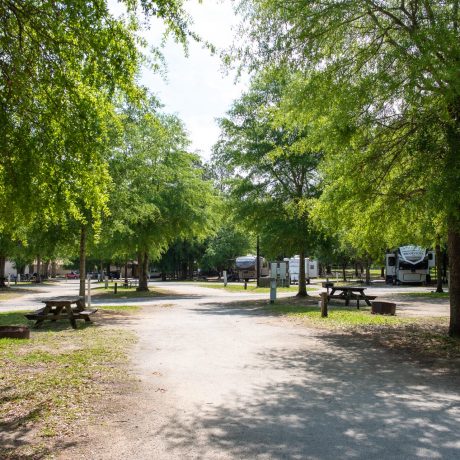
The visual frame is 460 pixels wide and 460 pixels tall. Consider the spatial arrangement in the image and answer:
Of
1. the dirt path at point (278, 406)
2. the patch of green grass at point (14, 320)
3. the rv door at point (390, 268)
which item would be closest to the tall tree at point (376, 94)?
the dirt path at point (278, 406)

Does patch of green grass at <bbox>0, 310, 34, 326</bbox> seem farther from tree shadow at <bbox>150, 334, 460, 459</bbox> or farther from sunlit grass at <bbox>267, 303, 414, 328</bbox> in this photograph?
tree shadow at <bbox>150, 334, 460, 459</bbox>

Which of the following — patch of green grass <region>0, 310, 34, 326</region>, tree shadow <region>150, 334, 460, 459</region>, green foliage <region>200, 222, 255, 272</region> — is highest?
green foliage <region>200, 222, 255, 272</region>

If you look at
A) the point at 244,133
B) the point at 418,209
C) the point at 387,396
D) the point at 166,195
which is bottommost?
the point at 387,396

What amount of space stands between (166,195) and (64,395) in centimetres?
2182

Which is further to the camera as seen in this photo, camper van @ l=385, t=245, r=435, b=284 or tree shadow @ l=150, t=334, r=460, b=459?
camper van @ l=385, t=245, r=435, b=284

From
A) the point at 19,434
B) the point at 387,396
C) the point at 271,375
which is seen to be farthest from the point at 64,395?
the point at 387,396

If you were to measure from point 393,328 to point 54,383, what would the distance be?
940 cm

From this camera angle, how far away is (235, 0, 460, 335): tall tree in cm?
881

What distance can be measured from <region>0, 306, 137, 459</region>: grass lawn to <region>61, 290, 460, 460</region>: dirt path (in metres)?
0.34

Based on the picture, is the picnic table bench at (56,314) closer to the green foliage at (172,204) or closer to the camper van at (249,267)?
the green foliage at (172,204)

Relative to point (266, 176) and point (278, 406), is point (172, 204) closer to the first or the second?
point (266, 176)

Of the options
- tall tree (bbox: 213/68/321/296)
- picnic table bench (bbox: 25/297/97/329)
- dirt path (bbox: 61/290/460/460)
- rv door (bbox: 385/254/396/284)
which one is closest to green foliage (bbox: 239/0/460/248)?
dirt path (bbox: 61/290/460/460)

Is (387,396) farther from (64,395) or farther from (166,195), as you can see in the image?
(166,195)

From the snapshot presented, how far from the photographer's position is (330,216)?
1120 centimetres
